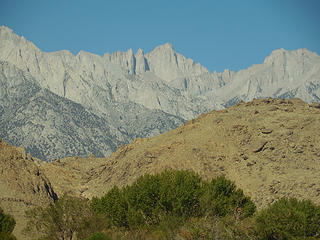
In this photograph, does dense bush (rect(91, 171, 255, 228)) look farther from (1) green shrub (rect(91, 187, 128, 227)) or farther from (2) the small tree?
Result: (2) the small tree

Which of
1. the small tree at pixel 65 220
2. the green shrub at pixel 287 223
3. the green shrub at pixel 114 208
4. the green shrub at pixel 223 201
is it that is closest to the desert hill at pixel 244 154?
the green shrub at pixel 223 201

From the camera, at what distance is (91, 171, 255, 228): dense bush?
79.2 metres

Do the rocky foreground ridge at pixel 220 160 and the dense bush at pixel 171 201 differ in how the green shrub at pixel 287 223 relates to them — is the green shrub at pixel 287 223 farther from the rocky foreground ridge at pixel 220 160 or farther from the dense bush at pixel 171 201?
the rocky foreground ridge at pixel 220 160

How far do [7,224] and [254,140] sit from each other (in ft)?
234

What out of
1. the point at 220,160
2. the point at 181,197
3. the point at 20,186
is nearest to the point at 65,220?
the point at 181,197

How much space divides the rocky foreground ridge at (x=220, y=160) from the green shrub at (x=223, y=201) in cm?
1850

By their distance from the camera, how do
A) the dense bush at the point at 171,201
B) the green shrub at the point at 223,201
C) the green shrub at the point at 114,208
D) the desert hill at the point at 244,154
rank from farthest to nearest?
the desert hill at the point at 244,154 < the green shrub at the point at 114,208 < the green shrub at the point at 223,201 < the dense bush at the point at 171,201

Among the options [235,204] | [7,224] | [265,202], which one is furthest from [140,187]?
[265,202]

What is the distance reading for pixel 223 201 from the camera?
273ft

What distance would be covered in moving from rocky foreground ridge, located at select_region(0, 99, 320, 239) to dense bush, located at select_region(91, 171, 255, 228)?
1924 centimetres

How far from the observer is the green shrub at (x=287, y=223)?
6906cm

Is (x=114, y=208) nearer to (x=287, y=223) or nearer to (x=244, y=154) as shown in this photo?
(x=287, y=223)

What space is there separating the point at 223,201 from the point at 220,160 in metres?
48.3

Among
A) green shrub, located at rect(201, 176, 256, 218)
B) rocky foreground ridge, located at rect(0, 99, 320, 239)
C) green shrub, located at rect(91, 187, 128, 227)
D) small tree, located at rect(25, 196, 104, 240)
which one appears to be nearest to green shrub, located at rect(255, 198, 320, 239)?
green shrub, located at rect(201, 176, 256, 218)
